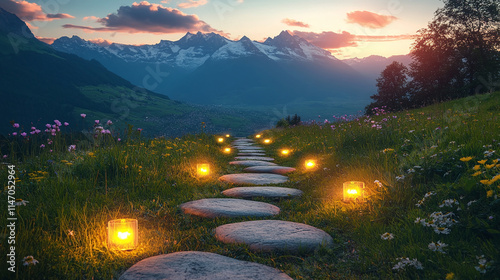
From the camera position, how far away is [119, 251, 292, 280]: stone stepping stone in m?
2.56

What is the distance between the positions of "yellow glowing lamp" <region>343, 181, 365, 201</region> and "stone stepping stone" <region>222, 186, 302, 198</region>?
43.4 inches

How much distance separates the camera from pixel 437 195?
3.41 m

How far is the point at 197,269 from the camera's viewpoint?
8.71 feet

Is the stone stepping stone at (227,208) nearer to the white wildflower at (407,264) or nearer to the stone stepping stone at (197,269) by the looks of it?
the stone stepping stone at (197,269)

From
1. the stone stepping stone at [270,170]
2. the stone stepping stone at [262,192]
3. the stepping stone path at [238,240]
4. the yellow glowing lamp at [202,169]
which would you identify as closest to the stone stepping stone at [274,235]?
the stepping stone path at [238,240]

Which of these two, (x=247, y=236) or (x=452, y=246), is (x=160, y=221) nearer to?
(x=247, y=236)

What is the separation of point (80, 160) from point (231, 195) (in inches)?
108

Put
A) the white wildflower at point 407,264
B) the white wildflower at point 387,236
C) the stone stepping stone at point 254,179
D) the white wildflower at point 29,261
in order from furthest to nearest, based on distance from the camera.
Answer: the stone stepping stone at point 254,179, the white wildflower at point 387,236, the white wildflower at point 407,264, the white wildflower at point 29,261

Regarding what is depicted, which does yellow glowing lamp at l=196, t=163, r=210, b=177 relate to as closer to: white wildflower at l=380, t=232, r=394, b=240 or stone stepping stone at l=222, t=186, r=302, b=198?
stone stepping stone at l=222, t=186, r=302, b=198

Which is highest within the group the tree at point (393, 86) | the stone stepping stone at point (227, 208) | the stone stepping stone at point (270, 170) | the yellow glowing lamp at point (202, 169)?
the tree at point (393, 86)

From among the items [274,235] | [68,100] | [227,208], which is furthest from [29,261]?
[68,100]

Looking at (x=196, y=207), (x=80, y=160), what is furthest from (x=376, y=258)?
(x=80, y=160)

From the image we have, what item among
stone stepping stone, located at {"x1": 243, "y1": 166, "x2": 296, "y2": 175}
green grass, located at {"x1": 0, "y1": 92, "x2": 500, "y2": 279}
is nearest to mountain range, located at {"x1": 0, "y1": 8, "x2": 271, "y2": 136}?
stone stepping stone, located at {"x1": 243, "y1": 166, "x2": 296, "y2": 175}

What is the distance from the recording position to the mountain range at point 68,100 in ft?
430
